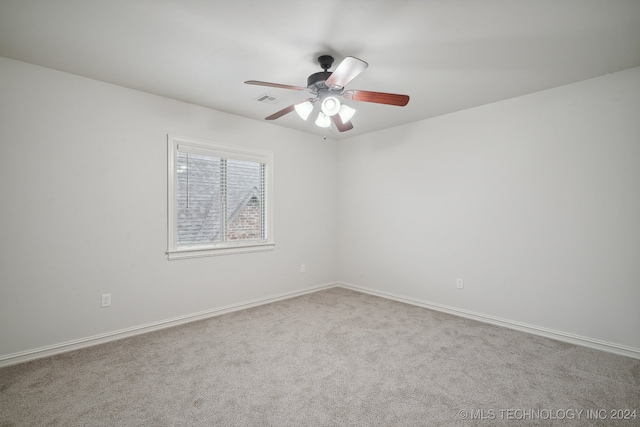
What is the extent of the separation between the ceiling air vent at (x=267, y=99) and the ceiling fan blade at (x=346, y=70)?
1.29 m

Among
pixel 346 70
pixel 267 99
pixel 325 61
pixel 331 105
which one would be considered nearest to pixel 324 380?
pixel 331 105

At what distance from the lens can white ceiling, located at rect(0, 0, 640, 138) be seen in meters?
1.89

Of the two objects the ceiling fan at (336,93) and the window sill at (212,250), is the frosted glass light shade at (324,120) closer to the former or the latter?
the ceiling fan at (336,93)

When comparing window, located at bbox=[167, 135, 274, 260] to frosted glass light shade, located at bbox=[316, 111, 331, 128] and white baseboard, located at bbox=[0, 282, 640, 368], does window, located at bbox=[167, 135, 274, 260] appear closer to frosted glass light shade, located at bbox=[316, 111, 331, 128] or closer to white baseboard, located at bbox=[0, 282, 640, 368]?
white baseboard, located at bbox=[0, 282, 640, 368]

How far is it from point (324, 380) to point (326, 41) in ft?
8.18

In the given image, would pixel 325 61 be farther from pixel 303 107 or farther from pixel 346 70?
pixel 346 70

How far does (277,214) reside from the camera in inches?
172

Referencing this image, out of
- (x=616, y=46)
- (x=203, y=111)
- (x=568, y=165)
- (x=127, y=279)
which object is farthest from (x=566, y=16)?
(x=127, y=279)

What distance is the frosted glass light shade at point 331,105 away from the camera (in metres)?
2.36

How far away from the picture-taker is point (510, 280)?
3305mm

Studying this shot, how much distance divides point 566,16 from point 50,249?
432cm

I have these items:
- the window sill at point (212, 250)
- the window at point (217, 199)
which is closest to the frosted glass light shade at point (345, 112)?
the window at point (217, 199)

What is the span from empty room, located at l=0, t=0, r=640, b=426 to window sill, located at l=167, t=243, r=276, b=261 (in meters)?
0.03

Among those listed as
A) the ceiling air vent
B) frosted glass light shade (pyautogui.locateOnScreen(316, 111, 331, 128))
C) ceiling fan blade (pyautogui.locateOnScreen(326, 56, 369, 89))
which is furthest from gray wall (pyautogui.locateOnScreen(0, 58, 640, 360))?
ceiling fan blade (pyautogui.locateOnScreen(326, 56, 369, 89))
